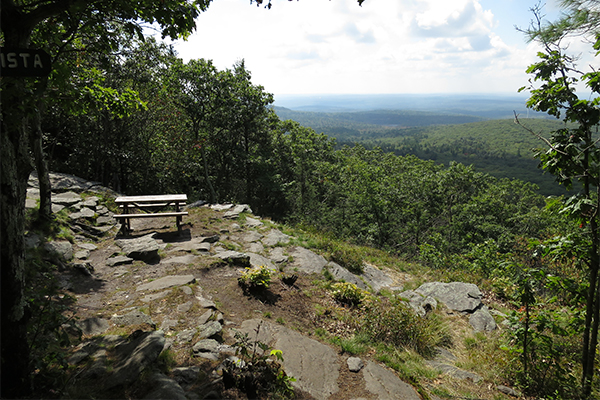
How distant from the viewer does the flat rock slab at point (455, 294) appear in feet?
25.8

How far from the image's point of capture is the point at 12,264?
2.67 m

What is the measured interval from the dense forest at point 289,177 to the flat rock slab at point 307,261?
356 centimetres

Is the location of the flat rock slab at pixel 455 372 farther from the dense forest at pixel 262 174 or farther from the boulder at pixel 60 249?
the boulder at pixel 60 249

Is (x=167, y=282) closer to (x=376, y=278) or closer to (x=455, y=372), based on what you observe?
(x=455, y=372)

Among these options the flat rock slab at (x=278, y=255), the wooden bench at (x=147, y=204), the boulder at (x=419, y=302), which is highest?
the wooden bench at (x=147, y=204)

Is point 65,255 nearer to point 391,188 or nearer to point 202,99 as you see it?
point 202,99

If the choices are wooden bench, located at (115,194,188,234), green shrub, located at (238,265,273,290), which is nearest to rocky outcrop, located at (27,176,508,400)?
wooden bench, located at (115,194,188,234)

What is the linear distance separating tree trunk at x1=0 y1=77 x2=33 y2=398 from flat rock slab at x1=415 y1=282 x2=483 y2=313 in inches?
327

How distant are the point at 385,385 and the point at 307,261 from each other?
4.48 m

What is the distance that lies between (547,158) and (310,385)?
433 centimetres

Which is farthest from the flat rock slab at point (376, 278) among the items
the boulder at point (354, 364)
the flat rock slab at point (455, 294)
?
the boulder at point (354, 364)

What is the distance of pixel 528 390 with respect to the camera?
15.2ft

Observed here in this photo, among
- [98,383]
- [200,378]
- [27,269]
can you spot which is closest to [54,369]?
[98,383]

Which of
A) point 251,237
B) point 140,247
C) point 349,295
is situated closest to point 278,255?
point 251,237
